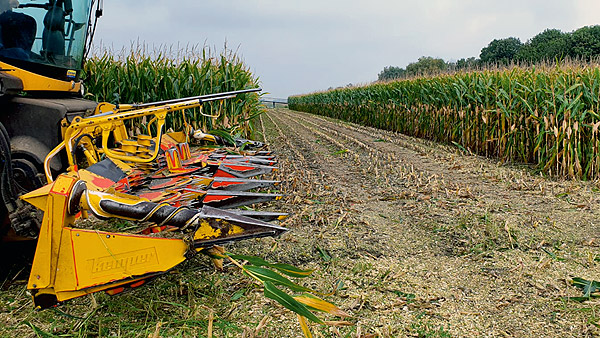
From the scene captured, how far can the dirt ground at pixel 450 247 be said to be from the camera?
2.27 metres

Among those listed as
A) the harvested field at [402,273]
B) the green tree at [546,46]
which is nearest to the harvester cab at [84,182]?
the harvested field at [402,273]

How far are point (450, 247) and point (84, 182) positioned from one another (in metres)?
2.64

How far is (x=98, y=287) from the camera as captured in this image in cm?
176

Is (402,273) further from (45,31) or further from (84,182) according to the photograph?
(45,31)

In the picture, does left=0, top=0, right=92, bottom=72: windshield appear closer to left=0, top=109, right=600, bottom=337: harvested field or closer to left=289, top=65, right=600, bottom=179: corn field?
left=0, top=109, right=600, bottom=337: harvested field

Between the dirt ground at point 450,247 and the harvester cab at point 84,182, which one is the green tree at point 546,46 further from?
the harvester cab at point 84,182

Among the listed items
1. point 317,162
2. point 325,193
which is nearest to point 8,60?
point 325,193

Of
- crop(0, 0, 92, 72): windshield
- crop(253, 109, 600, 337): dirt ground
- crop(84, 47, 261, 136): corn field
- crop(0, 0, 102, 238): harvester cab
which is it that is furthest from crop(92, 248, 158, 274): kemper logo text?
crop(84, 47, 261, 136): corn field

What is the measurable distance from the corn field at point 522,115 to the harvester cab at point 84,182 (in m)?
4.41

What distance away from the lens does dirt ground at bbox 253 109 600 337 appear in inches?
89.4

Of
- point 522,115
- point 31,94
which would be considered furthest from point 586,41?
point 31,94

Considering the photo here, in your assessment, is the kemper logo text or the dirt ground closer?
the kemper logo text

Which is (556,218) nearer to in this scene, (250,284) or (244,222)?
(250,284)

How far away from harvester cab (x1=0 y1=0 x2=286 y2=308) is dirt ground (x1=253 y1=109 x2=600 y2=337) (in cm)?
73
